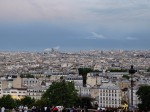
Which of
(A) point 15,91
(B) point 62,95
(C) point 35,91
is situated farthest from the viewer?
(A) point 15,91

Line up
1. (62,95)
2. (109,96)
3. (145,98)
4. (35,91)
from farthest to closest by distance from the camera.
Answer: (35,91) → (109,96) → (145,98) → (62,95)

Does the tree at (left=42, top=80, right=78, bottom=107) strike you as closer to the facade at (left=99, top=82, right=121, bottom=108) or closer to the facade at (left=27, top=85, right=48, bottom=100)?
the facade at (left=99, top=82, right=121, bottom=108)

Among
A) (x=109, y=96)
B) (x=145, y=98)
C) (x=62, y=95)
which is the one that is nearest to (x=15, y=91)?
(x=109, y=96)

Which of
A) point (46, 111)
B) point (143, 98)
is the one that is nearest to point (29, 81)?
point (143, 98)

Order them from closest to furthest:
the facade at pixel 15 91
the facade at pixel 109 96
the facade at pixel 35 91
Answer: the facade at pixel 109 96
the facade at pixel 35 91
the facade at pixel 15 91

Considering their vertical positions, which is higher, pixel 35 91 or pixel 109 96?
pixel 35 91

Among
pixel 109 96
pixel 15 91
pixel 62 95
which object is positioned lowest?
pixel 109 96

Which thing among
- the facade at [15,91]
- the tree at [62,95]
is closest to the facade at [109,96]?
the facade at [15,91]

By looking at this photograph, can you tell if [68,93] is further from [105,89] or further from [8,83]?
[8,83]

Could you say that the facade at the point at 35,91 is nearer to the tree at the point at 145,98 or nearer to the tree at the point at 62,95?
the tree at the point at 145,98

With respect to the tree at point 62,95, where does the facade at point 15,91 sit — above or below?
below

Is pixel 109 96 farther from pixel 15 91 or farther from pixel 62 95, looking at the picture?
pixel 62 95

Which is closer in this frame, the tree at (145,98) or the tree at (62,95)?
the tree at (145,98)
